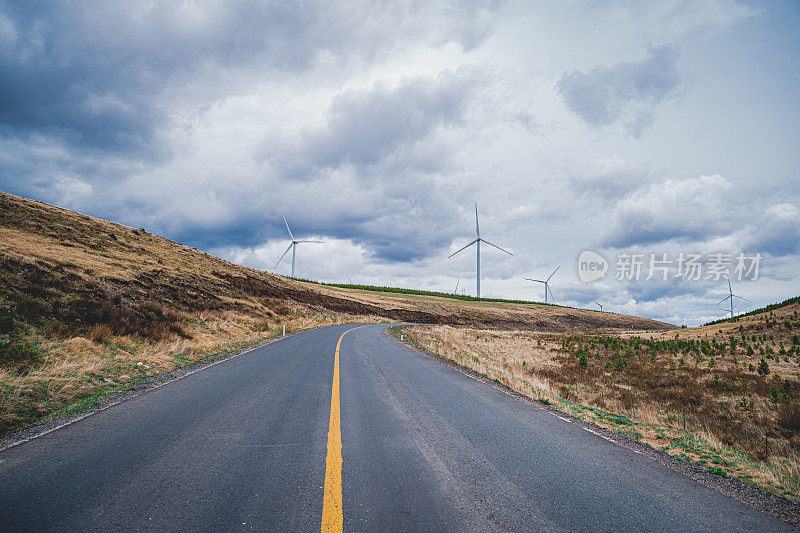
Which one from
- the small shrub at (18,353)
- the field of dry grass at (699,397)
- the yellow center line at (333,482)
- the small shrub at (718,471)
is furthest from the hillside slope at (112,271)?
the small shrub at (718,471)

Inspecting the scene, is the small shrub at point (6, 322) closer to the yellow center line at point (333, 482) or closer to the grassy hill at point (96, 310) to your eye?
the grassy hill at point (96, 310)

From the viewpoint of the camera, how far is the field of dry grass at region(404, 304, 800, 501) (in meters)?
6.20

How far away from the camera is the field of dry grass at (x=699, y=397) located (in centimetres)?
620

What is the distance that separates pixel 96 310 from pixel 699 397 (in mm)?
22955

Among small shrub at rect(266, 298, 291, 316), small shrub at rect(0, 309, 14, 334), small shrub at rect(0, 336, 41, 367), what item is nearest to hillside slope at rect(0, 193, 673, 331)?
small shrub at rect(0, 309, 14, 334)

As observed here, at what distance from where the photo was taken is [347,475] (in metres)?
4.39

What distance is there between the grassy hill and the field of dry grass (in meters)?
11.2

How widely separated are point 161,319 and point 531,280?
80.6 m

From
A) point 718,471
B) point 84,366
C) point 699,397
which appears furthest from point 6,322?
point 699,397

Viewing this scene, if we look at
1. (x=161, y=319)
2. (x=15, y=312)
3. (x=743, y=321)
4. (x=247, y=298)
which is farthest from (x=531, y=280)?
(x=15, y=312)

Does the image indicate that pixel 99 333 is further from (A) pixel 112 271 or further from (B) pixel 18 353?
(A) pixel 112 271

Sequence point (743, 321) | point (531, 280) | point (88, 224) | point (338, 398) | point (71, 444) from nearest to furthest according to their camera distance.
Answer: point (71, 444)
point (338, 398)
point (743, 321)
point (88, 224)
point (531, 280)

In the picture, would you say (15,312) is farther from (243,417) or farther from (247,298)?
(247,298)

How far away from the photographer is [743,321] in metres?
33.3
